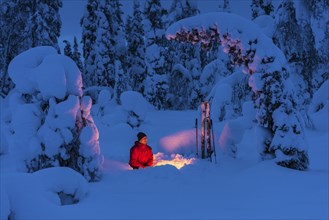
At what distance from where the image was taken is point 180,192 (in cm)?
754

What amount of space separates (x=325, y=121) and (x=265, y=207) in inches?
361

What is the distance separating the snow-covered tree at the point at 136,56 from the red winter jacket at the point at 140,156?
24.0 m

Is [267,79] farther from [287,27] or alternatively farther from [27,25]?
[27,25]

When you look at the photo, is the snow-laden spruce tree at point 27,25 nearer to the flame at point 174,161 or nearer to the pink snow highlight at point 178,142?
the pink snow highlight at point 178,142

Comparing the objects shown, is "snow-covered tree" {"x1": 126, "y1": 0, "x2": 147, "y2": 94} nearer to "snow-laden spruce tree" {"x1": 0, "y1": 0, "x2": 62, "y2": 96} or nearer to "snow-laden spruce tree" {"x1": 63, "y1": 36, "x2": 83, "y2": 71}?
"snow-laden spruce tree" {"x1": 0, "y1": 0, "x2": 62, "y2": 96}

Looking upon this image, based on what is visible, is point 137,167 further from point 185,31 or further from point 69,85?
point 185,31

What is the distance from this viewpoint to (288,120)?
8.99m

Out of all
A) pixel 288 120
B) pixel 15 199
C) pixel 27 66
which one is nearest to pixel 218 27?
pixel 288 120

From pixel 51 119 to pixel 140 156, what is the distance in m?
2.69

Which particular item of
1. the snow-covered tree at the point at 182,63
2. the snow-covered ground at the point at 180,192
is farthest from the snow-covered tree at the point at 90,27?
the snow-covered ground at the point at 180,192

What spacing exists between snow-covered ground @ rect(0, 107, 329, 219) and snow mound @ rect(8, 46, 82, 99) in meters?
2.12

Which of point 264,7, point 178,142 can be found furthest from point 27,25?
point 264,7

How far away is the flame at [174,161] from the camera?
34.4 feet

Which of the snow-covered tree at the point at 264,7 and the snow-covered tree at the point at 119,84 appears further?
the snow-covered tree at the point at 119,84
